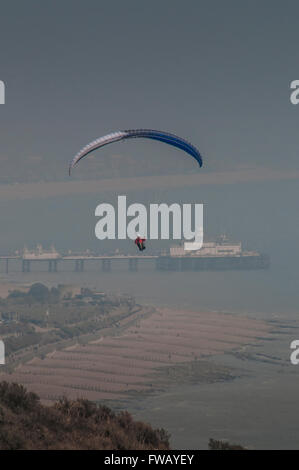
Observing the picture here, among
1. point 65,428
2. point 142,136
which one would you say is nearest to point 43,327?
point 142,136

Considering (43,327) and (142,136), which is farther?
(43,327)

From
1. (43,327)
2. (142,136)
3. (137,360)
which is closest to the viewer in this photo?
(142,136)

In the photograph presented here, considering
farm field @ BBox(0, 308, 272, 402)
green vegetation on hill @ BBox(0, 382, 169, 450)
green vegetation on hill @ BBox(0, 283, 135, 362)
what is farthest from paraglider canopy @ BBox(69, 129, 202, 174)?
green vegetation on hill @ BBox(0, 283, 135, 362)

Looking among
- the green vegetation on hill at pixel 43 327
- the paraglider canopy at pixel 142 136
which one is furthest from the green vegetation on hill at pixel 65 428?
the green vegetation on hill at pixel 43 327

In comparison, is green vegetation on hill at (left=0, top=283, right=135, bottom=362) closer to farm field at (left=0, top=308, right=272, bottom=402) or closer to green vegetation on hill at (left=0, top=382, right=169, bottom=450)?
farm field at (left=0, top=308, right=272, bottom=402)

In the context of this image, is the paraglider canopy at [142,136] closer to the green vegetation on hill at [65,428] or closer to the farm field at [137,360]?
the green vegetation on hill at [65,428]

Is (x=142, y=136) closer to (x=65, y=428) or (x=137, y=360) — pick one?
(x=65, y=428)
